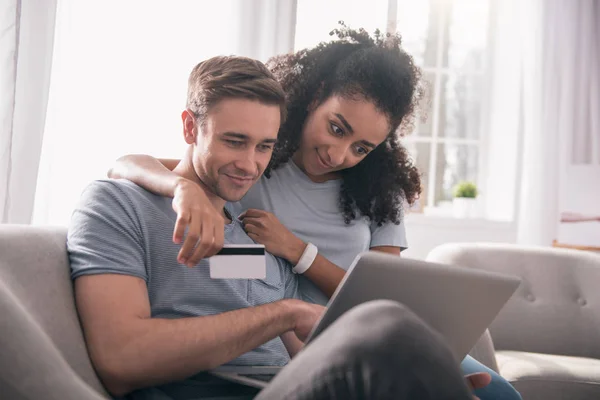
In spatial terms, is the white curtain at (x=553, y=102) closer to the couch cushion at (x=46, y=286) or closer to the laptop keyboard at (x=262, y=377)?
the laptop keyboard at (x=262, y=377)

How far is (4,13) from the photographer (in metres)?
2.29

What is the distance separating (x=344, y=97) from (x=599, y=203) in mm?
2686

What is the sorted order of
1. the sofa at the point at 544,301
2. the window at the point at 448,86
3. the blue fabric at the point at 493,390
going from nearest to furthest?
1. the blue fabric at the point at 493,390
2. the sofa at the point at 544,301
3. the window at the point at 448,86

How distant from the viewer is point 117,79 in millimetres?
2775

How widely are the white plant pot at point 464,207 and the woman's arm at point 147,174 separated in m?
2.75

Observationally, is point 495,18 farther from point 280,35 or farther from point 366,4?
point 280,35

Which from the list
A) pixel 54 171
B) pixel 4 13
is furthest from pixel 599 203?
pixel 4 13

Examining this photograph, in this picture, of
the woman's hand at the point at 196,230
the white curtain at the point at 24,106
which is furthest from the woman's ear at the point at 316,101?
the white curtain at the point at 24,106

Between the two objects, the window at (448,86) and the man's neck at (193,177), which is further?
the window at (448,86)

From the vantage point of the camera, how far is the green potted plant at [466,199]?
162 inches

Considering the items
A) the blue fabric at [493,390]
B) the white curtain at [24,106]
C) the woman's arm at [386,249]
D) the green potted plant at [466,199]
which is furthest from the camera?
the green potted plant at [466,199]

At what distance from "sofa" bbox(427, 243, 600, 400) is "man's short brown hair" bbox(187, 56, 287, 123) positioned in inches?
56.8

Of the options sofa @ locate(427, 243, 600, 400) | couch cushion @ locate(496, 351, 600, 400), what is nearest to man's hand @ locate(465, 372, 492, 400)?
couch cushion @ locate(496, 351, 600, 400)

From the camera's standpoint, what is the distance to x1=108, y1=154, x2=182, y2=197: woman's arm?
1.45 m
